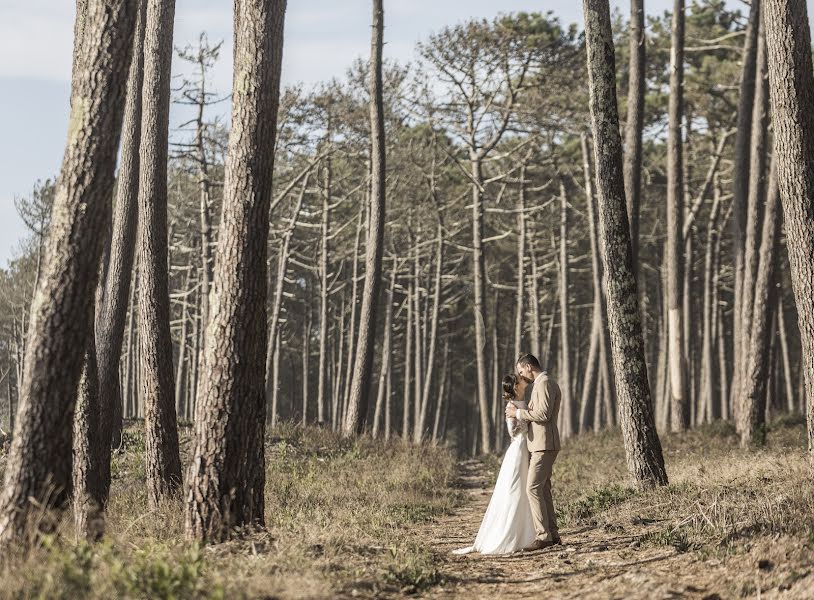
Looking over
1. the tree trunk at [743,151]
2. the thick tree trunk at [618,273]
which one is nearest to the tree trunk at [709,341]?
the tree trunk at [743,151]

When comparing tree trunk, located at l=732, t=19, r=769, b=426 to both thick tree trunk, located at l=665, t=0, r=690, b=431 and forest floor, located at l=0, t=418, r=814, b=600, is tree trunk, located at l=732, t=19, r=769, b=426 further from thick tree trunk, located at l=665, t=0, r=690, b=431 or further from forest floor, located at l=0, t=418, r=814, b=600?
forest floor, located at l=0, t=418, r=814, b=600

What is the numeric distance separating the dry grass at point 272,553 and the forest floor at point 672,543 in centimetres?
52

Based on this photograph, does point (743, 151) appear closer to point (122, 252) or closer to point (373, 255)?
point (373, 255)

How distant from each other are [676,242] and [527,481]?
610 inches

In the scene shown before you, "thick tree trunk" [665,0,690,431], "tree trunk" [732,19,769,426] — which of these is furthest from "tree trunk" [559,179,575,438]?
"tree trunk" [732,19,769,426]

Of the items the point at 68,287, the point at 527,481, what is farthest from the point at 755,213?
the point at 68,287

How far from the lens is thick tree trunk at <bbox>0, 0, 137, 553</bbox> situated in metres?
7.18

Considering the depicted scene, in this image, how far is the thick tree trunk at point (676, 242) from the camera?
2291cm

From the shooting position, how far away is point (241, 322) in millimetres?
8812

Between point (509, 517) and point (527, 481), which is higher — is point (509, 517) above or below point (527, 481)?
below

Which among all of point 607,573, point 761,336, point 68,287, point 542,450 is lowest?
point 607,573

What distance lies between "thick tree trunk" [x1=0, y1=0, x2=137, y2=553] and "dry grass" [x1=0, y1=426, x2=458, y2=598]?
1.80ft

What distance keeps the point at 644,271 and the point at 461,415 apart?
921 inches

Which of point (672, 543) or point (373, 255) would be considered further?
point (373, 255)
